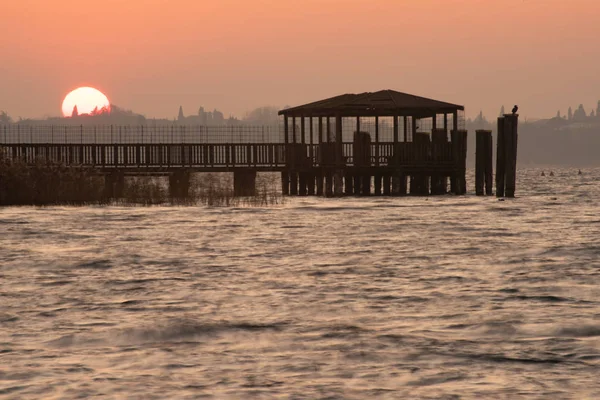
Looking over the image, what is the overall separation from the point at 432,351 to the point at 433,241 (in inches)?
562

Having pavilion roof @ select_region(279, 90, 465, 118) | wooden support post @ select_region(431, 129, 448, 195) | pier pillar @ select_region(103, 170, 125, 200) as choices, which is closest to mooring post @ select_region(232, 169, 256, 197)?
pavilion roof @ select_region(279, 90, 465, 118)

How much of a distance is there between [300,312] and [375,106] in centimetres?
2867

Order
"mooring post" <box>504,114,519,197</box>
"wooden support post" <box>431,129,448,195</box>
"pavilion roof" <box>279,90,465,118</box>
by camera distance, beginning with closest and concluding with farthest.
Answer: "mooring post" <box>504,114,519,197</box> → "pavilion roof" <box>279,90,465,118</box> → "wooden support post" <box>431,129,448,195</box>

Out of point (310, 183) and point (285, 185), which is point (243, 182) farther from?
point (310, 183)

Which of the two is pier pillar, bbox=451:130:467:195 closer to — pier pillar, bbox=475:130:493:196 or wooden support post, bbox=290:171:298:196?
pier pillar, bbox=475:130:493:196

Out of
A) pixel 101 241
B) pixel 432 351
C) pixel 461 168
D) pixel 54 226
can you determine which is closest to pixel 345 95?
pixel 461 168

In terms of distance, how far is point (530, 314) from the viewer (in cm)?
1405

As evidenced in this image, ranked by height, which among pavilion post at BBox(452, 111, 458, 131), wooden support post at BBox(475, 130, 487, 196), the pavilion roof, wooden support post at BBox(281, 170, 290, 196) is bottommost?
wooden support post at BBox(281, 170, 290, 196)

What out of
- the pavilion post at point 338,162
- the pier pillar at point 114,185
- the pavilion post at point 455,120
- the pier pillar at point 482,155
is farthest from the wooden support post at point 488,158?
the pier pillar at point 114,185

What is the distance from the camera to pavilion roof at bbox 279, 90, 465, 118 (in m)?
42.6

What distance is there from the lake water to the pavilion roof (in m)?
14.0

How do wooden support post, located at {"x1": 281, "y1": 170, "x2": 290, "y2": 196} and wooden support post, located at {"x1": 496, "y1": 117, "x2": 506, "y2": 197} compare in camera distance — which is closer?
wooden support post, located at {"x1": 496, "y1": 117, "x2": 506, "y2": 197}

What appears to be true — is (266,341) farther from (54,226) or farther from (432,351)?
(54,226)

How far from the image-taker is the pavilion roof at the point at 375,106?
140 feet
